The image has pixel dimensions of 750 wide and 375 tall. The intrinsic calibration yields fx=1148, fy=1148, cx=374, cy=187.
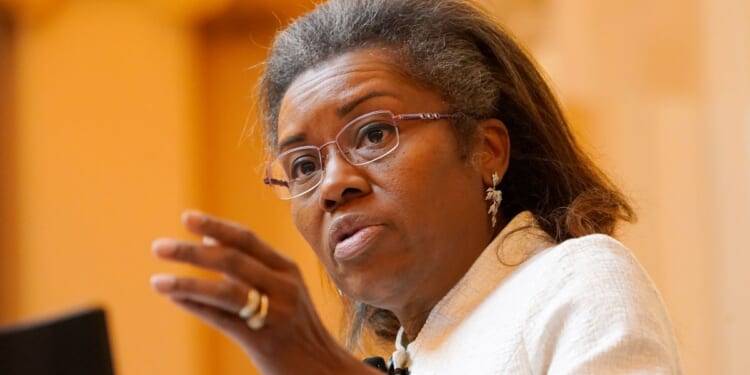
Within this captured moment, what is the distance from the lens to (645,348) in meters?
1.52

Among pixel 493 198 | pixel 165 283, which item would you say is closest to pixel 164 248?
pixel 165 283

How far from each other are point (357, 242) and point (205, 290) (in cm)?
67

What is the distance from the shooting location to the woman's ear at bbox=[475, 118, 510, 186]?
207 cm

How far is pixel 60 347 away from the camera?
126 cm

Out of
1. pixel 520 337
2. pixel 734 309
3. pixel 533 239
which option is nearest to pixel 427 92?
pixel 533 239

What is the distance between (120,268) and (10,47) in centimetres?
121

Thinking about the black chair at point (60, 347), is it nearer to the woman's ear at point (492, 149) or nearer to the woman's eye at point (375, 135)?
the woman's eye at point (375, 135)

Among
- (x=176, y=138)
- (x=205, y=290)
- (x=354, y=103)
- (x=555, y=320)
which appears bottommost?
(x=555, y=320)

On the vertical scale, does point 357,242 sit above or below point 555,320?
above

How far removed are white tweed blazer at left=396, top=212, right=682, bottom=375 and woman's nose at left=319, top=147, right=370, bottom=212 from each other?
0.78ft

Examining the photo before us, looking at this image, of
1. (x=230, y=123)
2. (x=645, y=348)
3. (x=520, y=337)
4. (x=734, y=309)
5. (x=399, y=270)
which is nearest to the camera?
(x=645, y=348)

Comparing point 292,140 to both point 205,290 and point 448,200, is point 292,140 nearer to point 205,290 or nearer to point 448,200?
point 448,200

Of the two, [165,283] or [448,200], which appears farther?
[448,200]

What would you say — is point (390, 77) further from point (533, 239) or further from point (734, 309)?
point (734, 309)
